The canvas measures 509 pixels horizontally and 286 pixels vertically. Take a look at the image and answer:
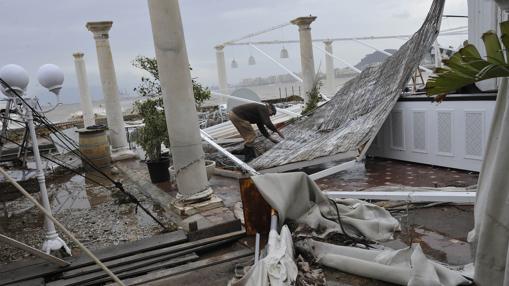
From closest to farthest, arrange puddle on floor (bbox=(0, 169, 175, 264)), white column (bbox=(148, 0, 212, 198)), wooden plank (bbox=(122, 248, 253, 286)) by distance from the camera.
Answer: wooden plank (bbox=(122, 248, 253, 286))
white column (bbox=(148, 0, 212, 198))
puddle on floor (bbox=(0, 169, 175, 264))

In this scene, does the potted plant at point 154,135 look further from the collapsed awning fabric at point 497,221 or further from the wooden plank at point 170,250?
the collapsed awning fabric at point 497,221

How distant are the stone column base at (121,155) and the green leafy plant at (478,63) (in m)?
9.08

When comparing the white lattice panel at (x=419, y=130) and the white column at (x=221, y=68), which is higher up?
the white column at (x=221, y=68)

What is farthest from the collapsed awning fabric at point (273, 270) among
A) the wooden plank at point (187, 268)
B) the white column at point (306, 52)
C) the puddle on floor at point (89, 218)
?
the white column at point (306, 52)

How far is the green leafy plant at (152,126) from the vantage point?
7609 mm

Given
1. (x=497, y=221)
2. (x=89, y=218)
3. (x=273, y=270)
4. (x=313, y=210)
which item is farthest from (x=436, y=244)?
(x=89, y=218)

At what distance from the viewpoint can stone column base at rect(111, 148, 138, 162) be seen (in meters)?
10.6

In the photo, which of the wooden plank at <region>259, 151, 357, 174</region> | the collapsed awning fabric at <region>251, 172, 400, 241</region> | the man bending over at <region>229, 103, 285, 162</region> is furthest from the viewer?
the man bending over at <region>229, 103, 285, 162</region>

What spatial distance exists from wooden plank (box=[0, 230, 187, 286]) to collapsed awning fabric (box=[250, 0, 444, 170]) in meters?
2.74

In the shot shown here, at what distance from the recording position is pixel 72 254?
15.9ft

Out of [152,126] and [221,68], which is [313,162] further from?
[221,68]

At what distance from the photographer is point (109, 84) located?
406 inches

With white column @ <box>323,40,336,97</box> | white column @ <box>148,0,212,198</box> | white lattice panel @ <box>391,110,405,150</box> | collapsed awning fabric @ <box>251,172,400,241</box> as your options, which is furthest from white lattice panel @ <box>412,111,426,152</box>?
white column @ <box>323,40,336,97</box>

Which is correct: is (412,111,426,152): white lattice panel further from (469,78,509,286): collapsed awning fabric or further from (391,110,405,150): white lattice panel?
(469,78,509,286): collapsed awning fabric
